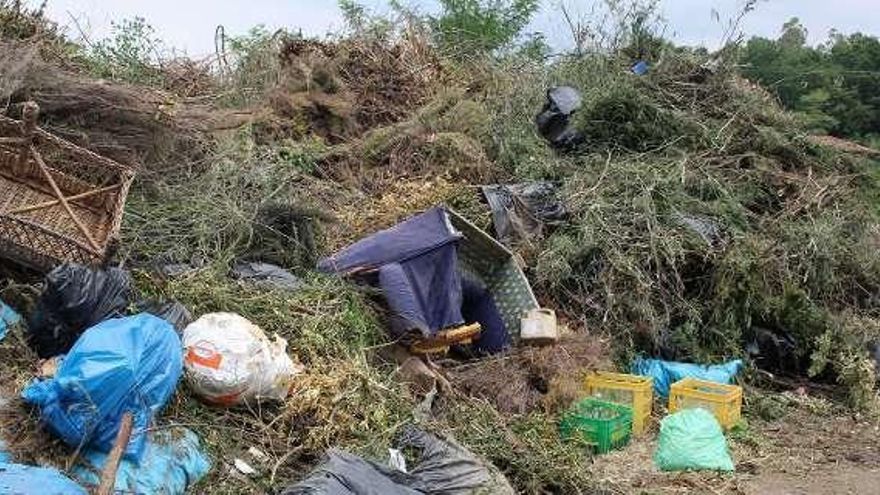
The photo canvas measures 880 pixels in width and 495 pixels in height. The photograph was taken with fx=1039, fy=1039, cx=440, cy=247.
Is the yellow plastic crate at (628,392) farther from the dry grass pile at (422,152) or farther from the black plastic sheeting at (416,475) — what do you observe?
the dry grass pile at (422,152)

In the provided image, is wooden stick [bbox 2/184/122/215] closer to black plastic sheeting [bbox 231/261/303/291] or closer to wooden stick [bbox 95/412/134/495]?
black plastic sheeting [bbox 231/261/303/291]

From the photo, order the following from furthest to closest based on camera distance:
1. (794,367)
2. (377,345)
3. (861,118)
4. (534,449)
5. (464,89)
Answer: (861,118), (464,89), (794,367), (377,345), (534,449)

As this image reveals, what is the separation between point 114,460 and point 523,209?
4579 mm

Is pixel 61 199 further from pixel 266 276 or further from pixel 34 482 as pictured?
pixel 34 482

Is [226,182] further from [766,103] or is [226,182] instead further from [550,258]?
[766,103]

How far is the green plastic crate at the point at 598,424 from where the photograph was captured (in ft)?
18.6

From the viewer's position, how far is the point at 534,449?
501cm

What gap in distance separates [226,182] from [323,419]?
2630 mm

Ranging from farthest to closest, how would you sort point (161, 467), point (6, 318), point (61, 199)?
1. point (61, 199)
2. point (6, 318)
3. point (161, 467)

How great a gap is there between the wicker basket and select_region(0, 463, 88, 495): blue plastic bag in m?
1.63

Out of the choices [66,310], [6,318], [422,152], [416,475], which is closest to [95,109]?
[6,318]

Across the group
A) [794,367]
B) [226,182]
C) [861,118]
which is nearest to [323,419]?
[226,182]

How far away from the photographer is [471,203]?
752cm

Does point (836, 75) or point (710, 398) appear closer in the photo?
point (710, 398)
